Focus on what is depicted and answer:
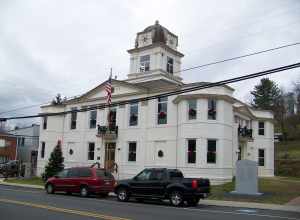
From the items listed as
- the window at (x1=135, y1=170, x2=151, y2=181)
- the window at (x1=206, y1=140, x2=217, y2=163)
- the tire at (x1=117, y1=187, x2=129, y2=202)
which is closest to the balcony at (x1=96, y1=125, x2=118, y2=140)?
the window at (x1=206, y1=140, x2=217, y2=163)

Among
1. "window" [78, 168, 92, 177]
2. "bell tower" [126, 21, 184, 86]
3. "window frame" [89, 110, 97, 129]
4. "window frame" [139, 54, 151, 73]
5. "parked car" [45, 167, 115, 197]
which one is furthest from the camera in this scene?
"window frame" [139, 54, 151, 73]

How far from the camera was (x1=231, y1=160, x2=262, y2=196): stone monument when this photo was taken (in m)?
23.9

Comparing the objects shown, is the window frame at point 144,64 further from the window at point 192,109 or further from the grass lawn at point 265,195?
the grass lawn at point 265,195

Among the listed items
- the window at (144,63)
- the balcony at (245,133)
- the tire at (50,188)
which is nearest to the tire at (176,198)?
the tire at (50,188)

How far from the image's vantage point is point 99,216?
1340 cm

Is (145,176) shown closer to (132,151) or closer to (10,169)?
(132,151)

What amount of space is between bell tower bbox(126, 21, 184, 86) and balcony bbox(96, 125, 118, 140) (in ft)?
19.1

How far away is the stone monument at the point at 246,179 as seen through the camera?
23.9 meters

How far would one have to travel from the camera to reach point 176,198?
1888 centimetres

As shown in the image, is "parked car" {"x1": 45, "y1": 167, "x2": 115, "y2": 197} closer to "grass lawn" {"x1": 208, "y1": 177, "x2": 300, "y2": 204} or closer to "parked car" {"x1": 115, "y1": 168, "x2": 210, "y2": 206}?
"parked car" {"x1": 115, "y1": 168, "x2": 210, "y2": 206}

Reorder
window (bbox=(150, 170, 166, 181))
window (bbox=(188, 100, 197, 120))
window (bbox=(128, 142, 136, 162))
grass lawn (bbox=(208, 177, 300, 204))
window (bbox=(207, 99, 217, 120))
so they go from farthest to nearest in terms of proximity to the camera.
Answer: window (bbox=(128, 142, 136, 162))
window (bbox=(188, 100, 197, 120))
window (bbox=(207, 99, 217, 120))
grass lawn (bbox=(208, 177, 300, 204))
window (bbox=(150, 170, 166, 181))

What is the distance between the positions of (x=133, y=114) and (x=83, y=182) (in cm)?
1276

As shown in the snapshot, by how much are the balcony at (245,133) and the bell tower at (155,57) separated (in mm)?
7880

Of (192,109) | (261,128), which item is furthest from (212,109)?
(261,128)
